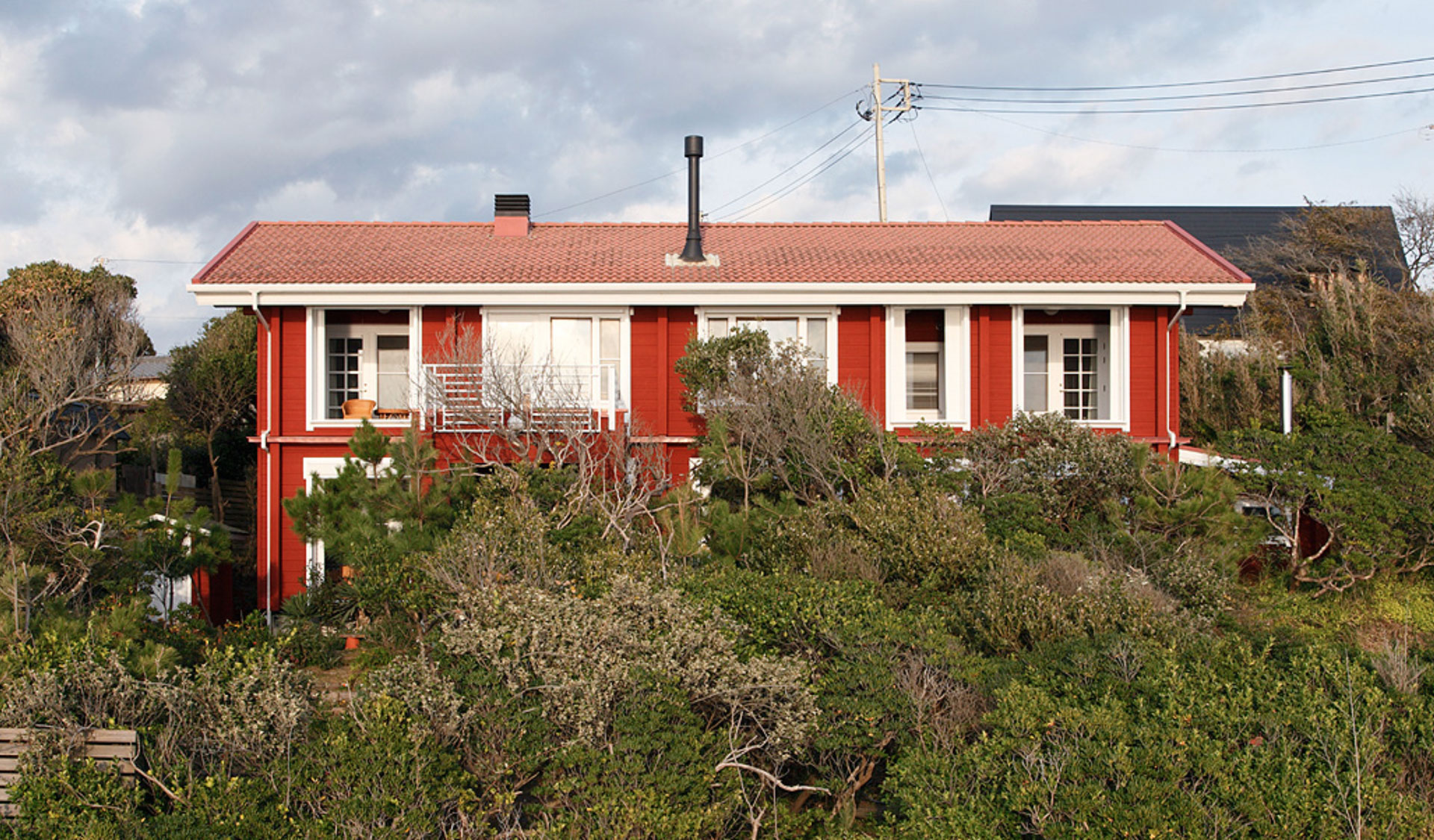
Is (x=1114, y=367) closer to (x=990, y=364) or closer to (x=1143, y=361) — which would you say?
(x=1143, y=361)

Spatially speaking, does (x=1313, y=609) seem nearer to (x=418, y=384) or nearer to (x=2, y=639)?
(x=418, y=384)

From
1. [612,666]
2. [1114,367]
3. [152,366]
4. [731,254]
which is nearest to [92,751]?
[612,666]

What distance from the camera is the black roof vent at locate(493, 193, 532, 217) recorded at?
16672mm

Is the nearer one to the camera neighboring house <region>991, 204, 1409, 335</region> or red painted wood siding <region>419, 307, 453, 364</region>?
red painted wood siding <region>419, 307, 453, 364</region>

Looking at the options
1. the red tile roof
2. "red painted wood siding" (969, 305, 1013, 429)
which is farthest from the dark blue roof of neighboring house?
"red painted wood siding" (969, 305, 1013, 429)

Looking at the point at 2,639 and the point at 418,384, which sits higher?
the point at 418,384

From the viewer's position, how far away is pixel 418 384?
43.0 ft

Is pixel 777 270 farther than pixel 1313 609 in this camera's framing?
Yes

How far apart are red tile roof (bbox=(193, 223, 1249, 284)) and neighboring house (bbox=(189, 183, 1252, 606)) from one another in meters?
0.06

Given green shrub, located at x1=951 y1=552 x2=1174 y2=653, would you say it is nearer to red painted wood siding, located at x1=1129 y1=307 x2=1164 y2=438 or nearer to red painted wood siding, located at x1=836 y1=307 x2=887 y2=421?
red painted wood siding, located at x1=836 y1=307 x2=887 y2=421

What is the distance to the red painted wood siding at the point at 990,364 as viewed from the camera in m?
14.6

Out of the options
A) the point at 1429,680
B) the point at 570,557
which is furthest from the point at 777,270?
the point at 1429,680

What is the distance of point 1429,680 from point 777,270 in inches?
378

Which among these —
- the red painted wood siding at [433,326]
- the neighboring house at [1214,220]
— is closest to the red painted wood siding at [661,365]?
the red painted wood siding at [433,326]
